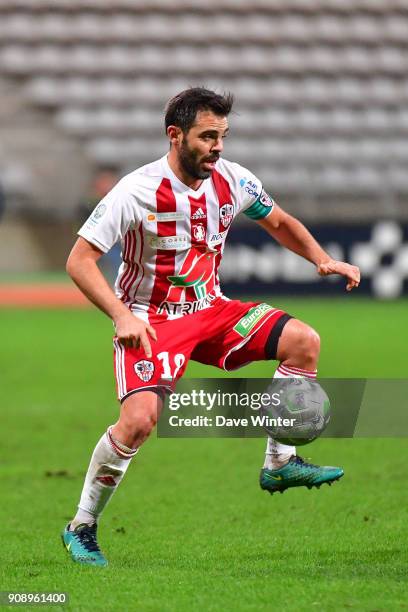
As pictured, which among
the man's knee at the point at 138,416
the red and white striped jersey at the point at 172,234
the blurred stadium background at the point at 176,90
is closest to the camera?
the man's knee at the point at 138,416

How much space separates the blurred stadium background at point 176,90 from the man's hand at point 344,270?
47.2ft

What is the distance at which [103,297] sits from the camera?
464 centimetres

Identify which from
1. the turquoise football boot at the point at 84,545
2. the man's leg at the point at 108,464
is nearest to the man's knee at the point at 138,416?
the man's leg at the point at 108,464

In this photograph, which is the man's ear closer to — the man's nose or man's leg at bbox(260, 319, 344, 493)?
the man's nose

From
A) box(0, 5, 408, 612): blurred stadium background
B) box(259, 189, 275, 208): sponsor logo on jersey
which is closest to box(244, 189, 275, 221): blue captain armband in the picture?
box(259, 189, 275, 208): sponsor logo on jersey

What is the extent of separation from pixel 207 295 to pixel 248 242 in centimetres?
1149

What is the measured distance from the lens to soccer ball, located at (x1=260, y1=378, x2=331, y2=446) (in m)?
4.96

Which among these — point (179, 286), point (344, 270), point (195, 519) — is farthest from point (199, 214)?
point (195, 519)

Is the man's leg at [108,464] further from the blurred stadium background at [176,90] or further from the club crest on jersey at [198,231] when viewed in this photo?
the blurred stadium background at [176,90]

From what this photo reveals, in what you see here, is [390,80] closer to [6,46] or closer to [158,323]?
[6,46]

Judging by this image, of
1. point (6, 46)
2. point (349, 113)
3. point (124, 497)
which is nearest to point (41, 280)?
point (6, 46)

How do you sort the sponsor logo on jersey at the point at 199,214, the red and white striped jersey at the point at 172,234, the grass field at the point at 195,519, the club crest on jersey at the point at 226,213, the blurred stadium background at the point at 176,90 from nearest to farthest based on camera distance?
the grass field at the point at 195,519
the red and white striped jersey at the point at 172,234
the sponsor logo on jersey at the point at 199,214
the club crest on jersey at the point at 226,213
the blurred stadium background at the point at 176,90

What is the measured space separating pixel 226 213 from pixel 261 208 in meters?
0.25

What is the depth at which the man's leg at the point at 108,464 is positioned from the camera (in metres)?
4.73
